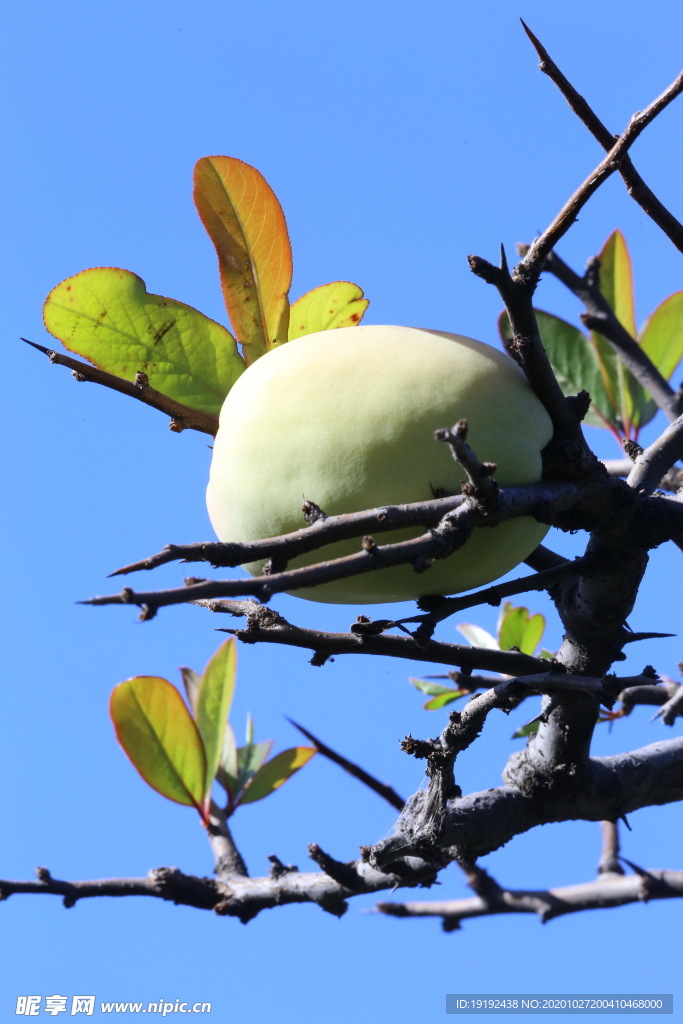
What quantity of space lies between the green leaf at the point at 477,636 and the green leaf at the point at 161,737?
2.12ft

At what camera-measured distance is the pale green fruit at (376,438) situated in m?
0.73

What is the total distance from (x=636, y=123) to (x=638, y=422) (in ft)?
3.82

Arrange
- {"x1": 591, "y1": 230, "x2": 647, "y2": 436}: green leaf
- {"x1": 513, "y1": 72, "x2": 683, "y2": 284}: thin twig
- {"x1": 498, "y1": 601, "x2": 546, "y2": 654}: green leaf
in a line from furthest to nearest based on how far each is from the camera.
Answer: {"x1": 591, "y1": 230, "x2": 647, "y2": 436}: green leaf < {"x1": 498, "y1": 601, "x2": 546, "y2": 654}: green leaf < {"x1": 513, "y1": 72, "x2": 683, "y2": 284}: thin twig

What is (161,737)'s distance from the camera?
1.45 m

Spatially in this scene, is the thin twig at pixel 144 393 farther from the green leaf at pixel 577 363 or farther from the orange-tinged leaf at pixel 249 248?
the green leaf at pixel 577 363

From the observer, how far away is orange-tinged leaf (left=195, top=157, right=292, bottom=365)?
0.95 metres

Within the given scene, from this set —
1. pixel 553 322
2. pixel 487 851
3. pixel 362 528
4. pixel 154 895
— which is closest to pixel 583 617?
pixel 487 851

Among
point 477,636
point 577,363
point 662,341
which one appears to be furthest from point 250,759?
point 662,341

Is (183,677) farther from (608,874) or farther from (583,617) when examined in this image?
(583,617)

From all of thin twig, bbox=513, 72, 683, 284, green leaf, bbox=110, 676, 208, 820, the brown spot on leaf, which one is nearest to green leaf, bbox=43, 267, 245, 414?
the brown spot on leaf

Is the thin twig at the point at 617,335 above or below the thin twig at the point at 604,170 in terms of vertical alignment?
above

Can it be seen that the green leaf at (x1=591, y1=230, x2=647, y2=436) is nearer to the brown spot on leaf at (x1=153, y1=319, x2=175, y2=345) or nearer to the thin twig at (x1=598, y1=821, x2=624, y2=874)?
the thin twig at (x1=598, y1=821, x2=624, y2=874)

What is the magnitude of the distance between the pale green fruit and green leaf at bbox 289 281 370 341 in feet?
0.68

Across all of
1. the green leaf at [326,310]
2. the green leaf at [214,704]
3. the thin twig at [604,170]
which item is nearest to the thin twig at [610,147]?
the thin twig at [604,170]
